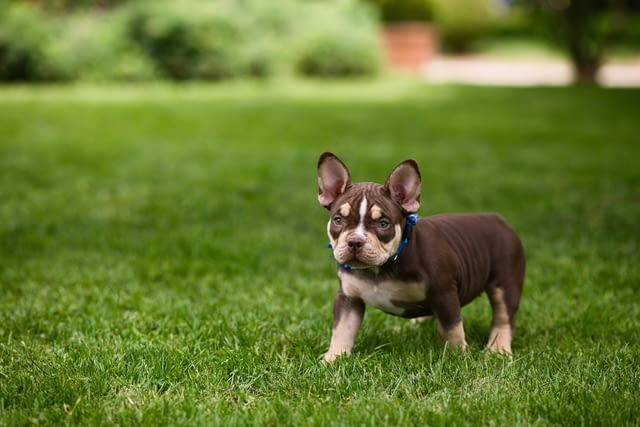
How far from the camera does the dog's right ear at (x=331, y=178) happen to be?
4.00 m

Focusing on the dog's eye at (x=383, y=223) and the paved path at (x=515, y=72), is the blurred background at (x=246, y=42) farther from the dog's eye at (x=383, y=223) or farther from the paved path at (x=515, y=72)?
the dog's eye at (x=383, y=223)

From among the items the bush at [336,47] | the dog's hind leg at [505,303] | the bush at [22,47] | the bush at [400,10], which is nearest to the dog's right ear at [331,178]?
the dog's hind leg at [505,303]

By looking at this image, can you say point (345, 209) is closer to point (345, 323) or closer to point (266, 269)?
point (345, 323)

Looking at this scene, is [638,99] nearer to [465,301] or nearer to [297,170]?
[297,170]

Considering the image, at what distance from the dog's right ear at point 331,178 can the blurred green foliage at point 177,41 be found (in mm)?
13579

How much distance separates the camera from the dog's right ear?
4.00 meters

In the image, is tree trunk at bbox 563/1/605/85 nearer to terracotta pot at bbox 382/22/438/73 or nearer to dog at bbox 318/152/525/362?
terracotta pot at bbox 382/22/438/73

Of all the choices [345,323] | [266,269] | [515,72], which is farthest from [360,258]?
[515,72]

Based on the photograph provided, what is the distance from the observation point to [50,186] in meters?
8.63

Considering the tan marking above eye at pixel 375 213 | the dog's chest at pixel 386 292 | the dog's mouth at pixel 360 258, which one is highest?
the tan marking above eye at pixel 375 213

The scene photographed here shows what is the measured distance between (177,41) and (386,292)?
1474cm

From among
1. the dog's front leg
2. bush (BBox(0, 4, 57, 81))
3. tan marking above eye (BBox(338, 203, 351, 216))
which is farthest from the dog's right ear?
bush (BBox(0, 4, 57, 81))

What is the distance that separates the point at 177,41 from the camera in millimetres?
17688

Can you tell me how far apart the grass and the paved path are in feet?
26.8
